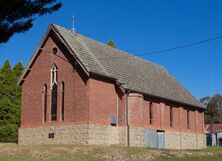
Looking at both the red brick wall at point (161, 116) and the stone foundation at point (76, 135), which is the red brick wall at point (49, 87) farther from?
the red brick wall at point (161, 116)

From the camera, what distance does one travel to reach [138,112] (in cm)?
3759

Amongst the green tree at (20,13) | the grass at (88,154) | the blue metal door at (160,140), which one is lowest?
the grass at (88,154)

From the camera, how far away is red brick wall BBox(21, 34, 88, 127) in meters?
35.0

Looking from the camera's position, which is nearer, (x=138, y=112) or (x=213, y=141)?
(x=138, y=112)

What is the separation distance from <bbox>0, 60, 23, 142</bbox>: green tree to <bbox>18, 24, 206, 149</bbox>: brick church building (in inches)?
530

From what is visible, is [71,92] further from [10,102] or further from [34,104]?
[10,102]

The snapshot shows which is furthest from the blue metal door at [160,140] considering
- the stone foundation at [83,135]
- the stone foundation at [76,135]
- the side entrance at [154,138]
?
the stone foundation at [76,135]

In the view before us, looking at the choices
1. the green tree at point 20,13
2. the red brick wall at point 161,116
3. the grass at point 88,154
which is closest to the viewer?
the green tree at point 20,13

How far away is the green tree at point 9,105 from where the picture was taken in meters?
51.3

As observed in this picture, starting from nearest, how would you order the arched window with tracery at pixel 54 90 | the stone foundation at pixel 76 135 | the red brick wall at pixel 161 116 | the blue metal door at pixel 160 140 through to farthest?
the stone foundation at pixel 76 135 < the arched window with tracery at pixel 54 90 < the red brick wall at pixel 161 116 < the blue metal door at pixel 160 140

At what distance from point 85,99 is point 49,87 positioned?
4.45 meters

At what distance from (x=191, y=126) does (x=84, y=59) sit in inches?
750

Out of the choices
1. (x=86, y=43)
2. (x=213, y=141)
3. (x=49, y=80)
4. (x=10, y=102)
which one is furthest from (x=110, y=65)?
(x=213, y=141)

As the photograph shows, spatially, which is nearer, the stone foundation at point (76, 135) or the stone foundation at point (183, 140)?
the stone foundation at point (76, 135)
